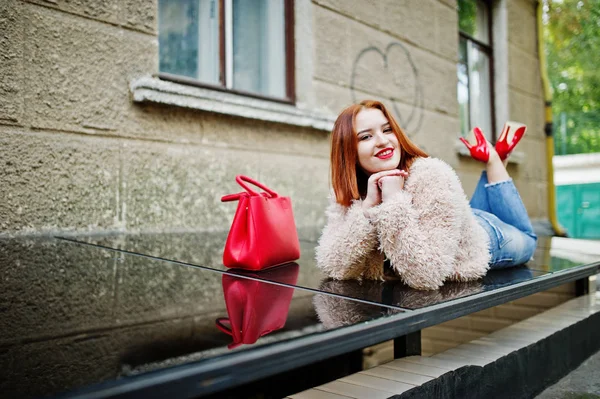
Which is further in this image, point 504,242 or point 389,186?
point 504,242

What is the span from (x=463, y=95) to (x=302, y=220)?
335 cm

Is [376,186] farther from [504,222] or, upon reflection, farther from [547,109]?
[547,109]

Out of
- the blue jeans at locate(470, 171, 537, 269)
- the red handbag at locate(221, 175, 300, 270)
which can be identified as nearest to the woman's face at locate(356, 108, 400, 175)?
the red handbag at locate(221, 175, 300, 270)

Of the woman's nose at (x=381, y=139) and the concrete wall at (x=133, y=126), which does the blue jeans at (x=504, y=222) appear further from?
the concrete wall at (x=133, y=126)

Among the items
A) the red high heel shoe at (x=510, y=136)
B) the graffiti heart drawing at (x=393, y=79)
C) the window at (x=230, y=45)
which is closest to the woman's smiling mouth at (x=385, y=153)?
the red high heel shoe at (x=510, y=136)

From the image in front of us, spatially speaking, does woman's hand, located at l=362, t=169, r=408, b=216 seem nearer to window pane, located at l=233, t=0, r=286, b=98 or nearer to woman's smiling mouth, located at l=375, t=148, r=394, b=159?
woman's smiling mouth, located at l=375, t=148, r=394, b=159

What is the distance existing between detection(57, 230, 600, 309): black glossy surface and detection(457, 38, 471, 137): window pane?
117 inches

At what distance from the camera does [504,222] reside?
2.52m

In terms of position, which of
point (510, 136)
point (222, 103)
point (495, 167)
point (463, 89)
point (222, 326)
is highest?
point (463, 89)

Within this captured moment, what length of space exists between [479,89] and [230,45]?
4146 mm

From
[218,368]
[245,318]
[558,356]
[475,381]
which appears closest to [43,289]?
[245,318]

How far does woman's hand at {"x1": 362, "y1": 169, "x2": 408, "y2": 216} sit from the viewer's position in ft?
5.71

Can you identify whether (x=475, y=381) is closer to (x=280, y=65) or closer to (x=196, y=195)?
(x=196, y=195)

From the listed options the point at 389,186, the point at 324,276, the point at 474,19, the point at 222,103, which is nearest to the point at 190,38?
the point at 222,103
